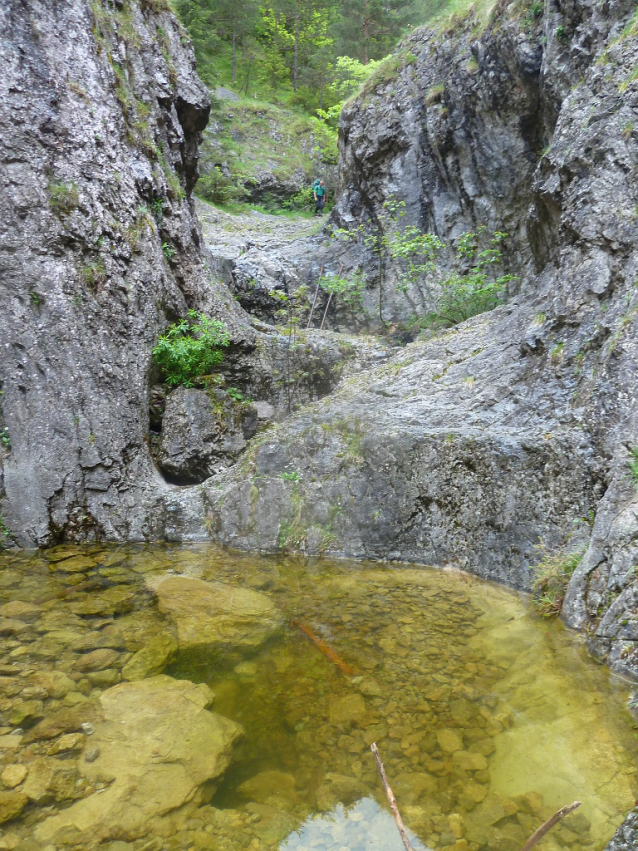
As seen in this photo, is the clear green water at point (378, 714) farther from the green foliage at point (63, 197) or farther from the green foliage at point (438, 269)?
the green foliage at point (438, 269)

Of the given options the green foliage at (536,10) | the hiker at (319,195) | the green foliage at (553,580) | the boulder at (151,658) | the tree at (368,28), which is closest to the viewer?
the boulder at (151,658)

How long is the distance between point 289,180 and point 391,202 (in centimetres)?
852

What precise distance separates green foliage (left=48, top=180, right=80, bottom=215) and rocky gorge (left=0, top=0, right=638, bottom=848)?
0.09 ft

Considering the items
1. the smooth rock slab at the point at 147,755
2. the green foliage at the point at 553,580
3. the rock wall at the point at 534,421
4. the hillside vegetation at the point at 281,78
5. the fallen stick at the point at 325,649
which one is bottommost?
the smooth rock slab at the point at 147,755

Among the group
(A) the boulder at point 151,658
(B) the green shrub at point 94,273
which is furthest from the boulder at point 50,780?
(B) the green shrub at point 94,273

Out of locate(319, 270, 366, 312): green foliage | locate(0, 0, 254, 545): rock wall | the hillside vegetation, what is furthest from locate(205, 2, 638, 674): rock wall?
the hillside vegetation

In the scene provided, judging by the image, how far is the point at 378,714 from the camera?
3.59 m

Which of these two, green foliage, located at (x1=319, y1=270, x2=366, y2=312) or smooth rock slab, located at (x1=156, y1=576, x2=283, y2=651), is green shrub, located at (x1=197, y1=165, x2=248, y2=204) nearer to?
green foliage, located at (x1=319, y1=270, x2=366, y2=312)

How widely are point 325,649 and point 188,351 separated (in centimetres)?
583

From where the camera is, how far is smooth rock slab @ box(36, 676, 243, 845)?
9.05 ft

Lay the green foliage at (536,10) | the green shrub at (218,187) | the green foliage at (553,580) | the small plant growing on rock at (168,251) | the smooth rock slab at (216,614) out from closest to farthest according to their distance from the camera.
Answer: the smooth rock slab at (216,614) < the green foliage at (553,580) < the green foliage at (536,10) < the small plant growing on rock at (168,251) < the green shrub at (218,187)

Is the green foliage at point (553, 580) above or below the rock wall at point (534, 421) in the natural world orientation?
below

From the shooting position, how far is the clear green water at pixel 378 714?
8.87 ft

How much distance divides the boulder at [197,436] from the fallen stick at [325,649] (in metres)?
4.05
